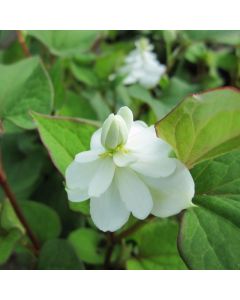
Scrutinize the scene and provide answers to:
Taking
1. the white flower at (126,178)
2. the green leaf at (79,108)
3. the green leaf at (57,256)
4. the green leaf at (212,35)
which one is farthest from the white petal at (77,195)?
the green leaf at (212,35)

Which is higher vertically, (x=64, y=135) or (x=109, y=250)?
(x=64, y=135)

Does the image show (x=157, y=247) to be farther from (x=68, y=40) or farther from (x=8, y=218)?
(x=68, y=40)

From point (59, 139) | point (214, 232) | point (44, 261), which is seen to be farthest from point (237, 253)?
point (44, 261)

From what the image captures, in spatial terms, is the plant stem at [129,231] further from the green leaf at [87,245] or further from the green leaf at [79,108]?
the green leaf at [79,108]

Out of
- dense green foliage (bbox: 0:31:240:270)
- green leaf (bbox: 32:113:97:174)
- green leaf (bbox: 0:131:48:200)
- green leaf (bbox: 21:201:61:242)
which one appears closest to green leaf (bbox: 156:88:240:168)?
dense green foliage (bbox: 0:31:240:270)

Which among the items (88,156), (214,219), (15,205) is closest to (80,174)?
(88,156)
